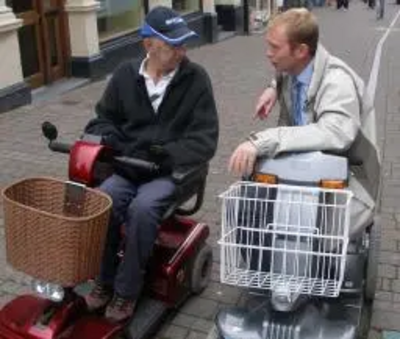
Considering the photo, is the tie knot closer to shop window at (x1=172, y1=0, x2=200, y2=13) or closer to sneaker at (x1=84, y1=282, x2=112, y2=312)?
sneaker at (x1=84, y1=282, x2=112, y2=312)

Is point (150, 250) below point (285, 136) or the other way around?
below

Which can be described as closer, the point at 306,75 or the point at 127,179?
the point at 306,75

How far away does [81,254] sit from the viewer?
276 cm

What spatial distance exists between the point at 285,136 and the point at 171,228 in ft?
3.58

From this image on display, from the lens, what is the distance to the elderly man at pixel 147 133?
10.5ft

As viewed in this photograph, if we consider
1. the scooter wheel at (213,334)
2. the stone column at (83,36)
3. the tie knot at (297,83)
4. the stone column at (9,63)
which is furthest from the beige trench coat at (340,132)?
the stone column at (83,36)

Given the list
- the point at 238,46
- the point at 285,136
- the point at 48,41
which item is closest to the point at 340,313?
the point at 285,136

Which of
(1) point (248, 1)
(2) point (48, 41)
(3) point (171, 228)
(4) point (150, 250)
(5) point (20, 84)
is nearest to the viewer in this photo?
(4) point (150, 250)

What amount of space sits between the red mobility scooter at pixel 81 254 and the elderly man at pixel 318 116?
600 mm

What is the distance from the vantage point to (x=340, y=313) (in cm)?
307

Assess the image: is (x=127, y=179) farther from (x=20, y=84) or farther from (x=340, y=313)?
(x=20, y=84)

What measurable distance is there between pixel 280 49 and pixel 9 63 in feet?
18.9

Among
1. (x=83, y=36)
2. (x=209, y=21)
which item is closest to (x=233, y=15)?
(x=209, y=21)

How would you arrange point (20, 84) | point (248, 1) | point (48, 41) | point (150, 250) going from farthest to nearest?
point (248, 1)
point (48, 41)
point (20, 84)
point (150, 250)
